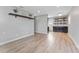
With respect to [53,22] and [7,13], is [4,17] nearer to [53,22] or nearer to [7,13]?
[7,13]

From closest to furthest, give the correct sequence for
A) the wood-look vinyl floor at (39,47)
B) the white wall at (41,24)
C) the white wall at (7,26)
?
the wood-look vinyl floor at (39,47), the white wall at (7,26), the white wall at (41,24)

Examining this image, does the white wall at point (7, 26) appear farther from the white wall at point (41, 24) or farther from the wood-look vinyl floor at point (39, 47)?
the white wall at point (41, 24)

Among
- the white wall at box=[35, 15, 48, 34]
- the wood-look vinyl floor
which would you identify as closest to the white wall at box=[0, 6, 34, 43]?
the wood-look vinyl floor

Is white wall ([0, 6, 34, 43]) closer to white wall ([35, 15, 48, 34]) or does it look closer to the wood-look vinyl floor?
the wood-look vinyl floor

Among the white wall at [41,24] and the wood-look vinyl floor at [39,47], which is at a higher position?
the white wall at [41,24]

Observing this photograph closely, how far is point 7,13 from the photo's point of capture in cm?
647

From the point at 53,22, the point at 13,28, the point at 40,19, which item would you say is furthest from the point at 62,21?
the point at 13,28

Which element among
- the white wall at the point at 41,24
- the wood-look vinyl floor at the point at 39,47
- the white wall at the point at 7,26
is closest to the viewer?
the wood-look vinyl floor at the point at 39,47

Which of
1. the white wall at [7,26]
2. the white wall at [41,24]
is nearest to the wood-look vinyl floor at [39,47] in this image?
the white wall at [7,26]

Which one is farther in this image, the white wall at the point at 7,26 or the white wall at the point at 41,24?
the white wall at the point at 41,24

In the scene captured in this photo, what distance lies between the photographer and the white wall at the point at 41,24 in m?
13.3

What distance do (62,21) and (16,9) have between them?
1136 cm

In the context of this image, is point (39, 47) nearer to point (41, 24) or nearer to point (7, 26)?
point (7, 26)

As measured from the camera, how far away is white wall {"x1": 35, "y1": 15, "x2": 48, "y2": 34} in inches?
524
